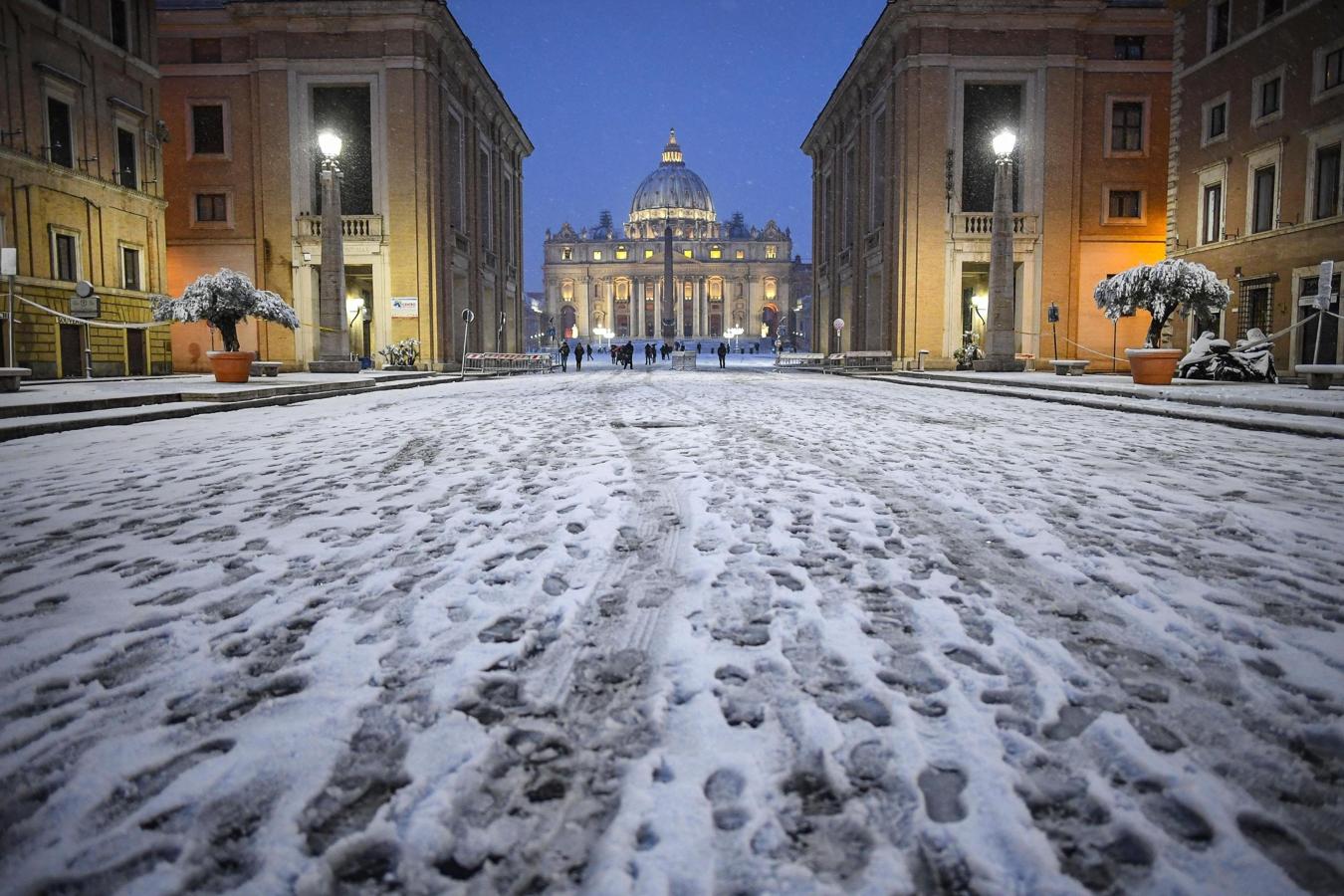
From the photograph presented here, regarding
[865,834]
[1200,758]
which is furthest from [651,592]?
[1200,758]

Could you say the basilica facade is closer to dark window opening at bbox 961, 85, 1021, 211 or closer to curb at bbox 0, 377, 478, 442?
dark window opening at bbox 961, 85, 1021, 211

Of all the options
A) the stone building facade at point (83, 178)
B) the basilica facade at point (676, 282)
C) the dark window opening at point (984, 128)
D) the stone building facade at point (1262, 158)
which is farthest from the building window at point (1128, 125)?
the basilica facade at point (676, 282)

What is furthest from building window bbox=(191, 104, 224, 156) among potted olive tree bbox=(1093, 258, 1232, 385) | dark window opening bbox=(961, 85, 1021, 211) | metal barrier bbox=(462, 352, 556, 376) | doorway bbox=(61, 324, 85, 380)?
potted olive tree bbox=(1093, 258, 1232, 385)

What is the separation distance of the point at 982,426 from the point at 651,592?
25.0 ft

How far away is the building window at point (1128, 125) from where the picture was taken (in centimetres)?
3294

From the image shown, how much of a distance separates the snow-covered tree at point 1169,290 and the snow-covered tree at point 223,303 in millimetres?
19288

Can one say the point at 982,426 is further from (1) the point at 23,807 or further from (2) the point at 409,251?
(2) the point at 409,251

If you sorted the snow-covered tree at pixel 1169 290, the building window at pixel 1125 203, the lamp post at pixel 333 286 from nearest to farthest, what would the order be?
1. the snow-covered tree at pixel 1169 290
2. the lamp post at pixel 333 286
3. the building window at pixel 1125 203

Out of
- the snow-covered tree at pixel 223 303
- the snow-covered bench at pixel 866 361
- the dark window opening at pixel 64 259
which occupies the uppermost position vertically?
the dark window opening at pixel 64 259

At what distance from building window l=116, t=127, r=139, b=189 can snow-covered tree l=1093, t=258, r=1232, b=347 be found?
3095 centimetres

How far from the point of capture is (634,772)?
1794 millimetres

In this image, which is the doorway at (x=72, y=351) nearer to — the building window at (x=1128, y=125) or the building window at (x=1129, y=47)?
the building window at (x=1128, y=125)

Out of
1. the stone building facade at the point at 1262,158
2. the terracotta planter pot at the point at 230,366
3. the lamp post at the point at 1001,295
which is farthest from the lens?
the lamp post at the point at 1001,295

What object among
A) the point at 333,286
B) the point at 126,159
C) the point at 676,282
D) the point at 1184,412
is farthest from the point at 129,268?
the point at 676,282
